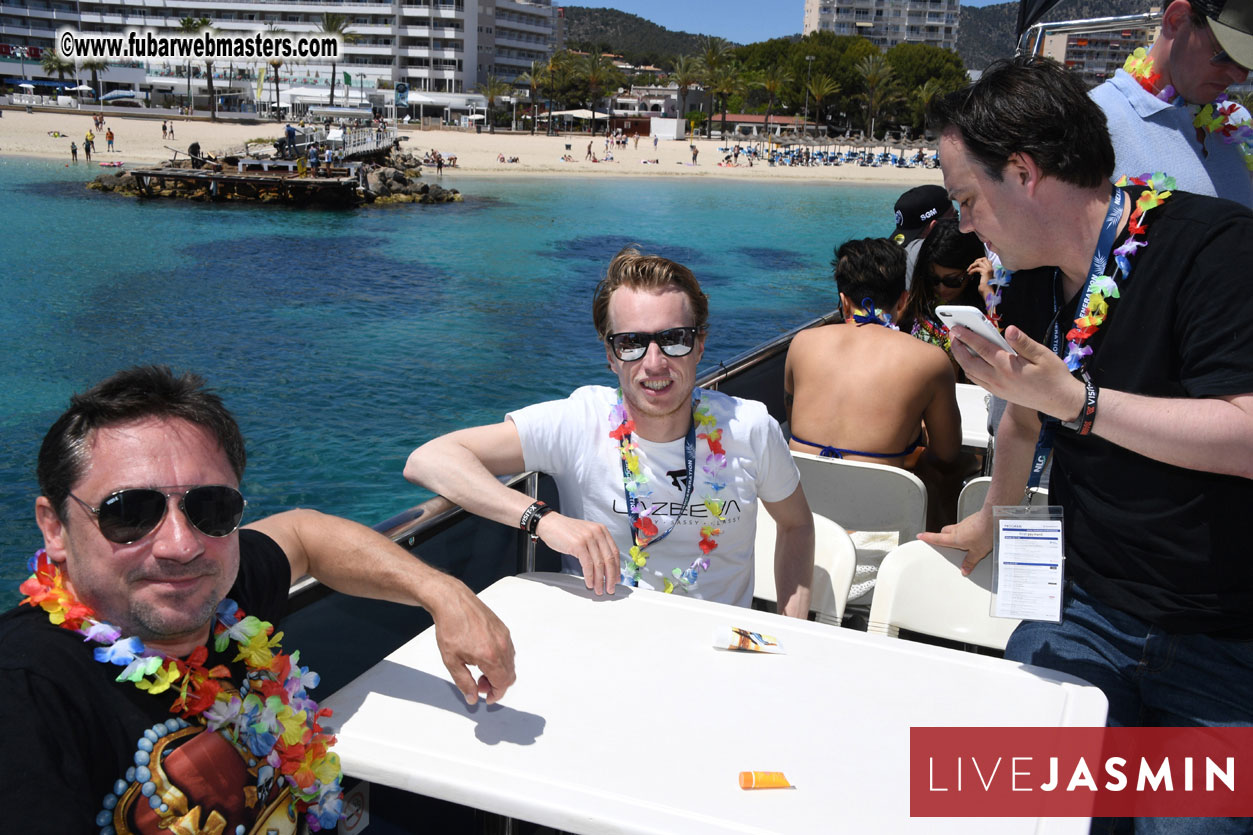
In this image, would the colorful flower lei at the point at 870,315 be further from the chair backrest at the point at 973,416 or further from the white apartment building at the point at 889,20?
the white apartment building at the point at 889,20

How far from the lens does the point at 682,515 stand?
259 centimetres

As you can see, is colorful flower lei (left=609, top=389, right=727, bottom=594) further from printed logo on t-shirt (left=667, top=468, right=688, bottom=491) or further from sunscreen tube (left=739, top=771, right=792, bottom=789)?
sunscreen tube (left=739, top=771, right=792, bottom=789)

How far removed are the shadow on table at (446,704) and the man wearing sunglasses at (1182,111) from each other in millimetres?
2288

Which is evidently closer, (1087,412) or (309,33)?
(1087,412)

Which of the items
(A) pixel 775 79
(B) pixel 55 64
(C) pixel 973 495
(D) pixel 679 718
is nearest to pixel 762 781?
(D) pixel 679 718

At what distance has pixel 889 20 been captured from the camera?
144625 mm

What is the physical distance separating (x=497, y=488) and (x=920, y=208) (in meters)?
4.26

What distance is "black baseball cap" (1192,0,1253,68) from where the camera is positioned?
2297mm

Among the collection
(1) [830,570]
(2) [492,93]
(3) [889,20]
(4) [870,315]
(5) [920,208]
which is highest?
(3) [889,20]

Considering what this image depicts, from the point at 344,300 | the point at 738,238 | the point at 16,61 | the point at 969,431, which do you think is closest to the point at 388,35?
the point at 16,61

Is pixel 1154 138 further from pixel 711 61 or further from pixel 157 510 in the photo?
pixel 711 61

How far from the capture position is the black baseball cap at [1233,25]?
2297 millimetres

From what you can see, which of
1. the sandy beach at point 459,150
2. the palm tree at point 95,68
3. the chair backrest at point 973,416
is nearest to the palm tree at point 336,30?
the sandy beach at point 459,150

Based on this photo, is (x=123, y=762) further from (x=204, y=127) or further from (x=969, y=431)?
(x=204, y=127)
